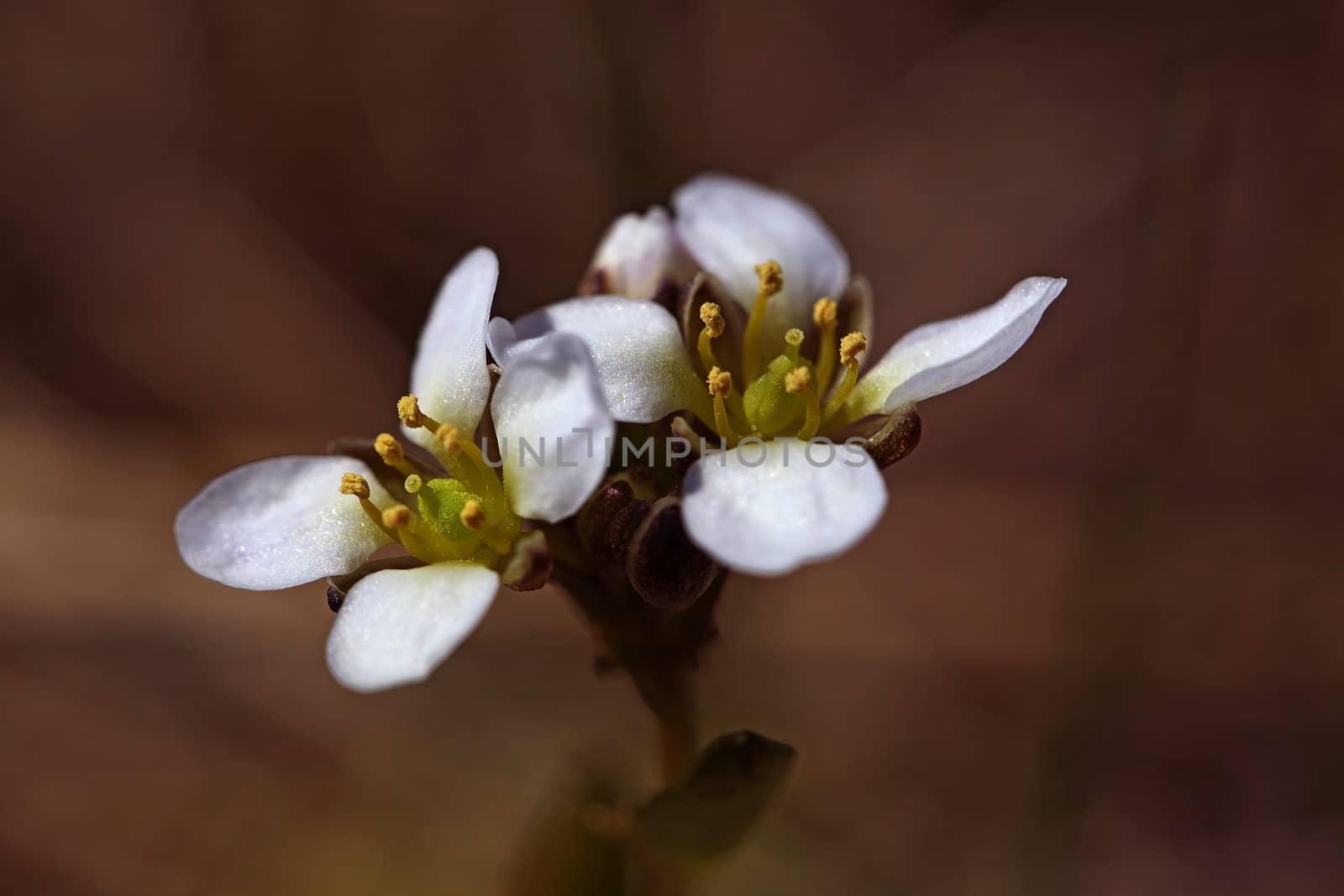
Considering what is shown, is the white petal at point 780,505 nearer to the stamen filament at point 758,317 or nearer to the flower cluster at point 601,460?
the flower cluster at point 601,460

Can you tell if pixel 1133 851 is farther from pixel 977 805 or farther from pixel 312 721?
pixel 312 721

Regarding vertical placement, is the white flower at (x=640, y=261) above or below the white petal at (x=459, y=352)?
below

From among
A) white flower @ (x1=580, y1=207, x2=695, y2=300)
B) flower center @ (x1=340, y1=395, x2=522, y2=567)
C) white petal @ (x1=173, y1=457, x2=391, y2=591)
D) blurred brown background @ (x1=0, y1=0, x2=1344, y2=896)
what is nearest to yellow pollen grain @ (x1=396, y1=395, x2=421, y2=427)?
flower center @ (x1=340, y1=395, x2=522, y2=567)

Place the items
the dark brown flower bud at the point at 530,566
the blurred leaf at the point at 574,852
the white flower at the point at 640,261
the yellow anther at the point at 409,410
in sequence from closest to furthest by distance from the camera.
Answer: the dark brown flower bud at the point at 530,566, the yellow anther at the point at 409,410, the white flower at the point at 640,261, the blurred leaf at the point at 574,852

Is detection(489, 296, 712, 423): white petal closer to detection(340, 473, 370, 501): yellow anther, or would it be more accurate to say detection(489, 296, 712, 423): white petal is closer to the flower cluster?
the flower cluster

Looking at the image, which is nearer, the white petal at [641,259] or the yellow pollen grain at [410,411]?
the yellow pollen grain at [410,411]

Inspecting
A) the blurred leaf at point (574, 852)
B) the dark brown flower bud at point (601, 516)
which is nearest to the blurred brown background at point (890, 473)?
the blurred leaf at point (574, 852)
